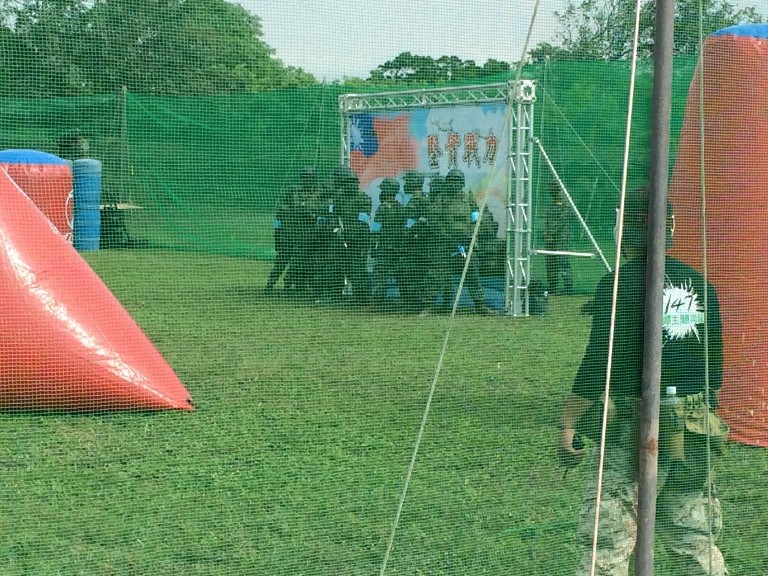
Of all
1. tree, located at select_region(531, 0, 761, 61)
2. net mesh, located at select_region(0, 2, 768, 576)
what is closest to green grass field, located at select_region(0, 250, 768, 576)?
net mesh, located at select_region(0, 2, 768, 576)

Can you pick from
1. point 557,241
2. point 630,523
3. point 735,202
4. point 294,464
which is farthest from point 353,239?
point 557,241

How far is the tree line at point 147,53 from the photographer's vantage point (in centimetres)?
243

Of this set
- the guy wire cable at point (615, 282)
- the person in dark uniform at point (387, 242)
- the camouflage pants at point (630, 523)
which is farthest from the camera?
the person in dark uniform at point (387, 242)

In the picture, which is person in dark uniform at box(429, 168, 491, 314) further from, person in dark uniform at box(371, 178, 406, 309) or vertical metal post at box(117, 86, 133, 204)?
vertical metal post at box(117, 86, 133, 204)

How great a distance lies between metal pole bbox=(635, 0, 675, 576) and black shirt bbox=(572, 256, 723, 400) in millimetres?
79

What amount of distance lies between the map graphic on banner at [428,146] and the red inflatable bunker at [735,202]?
789 millimetres

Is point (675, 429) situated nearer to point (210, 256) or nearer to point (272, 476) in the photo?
point (210, 256)

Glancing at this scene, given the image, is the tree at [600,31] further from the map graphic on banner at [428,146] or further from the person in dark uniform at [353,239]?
the person in dark uniform at [353,239]

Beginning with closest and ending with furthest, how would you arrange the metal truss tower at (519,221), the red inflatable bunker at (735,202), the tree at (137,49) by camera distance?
the tree at (137,49), the red inflatable bunker at (735,202), the metal truss tower at (519,221)

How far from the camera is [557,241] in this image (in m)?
7.21

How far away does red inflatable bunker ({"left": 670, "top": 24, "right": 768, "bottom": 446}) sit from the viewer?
12.5 feet

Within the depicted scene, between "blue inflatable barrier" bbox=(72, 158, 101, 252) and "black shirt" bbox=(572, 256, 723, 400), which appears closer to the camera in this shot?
"blue inflatable barrier" bbox=(72, 158, 101, 252)

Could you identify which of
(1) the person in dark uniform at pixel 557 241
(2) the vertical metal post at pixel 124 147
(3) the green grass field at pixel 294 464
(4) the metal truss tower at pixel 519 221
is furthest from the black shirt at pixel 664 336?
A: (4) the metal truss tower at pixel 519 221

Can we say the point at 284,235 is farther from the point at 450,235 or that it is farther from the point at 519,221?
the point at 519,221
